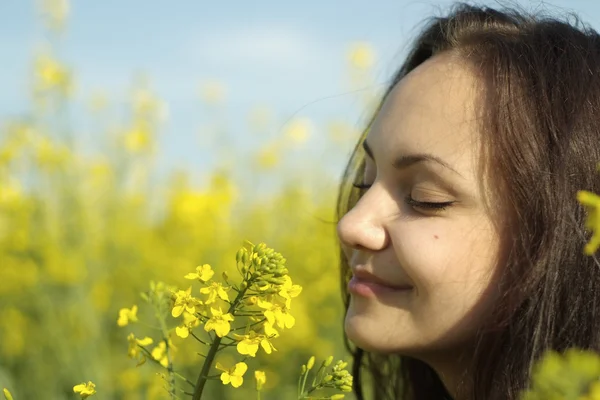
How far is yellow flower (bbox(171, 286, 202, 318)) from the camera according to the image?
3.34ft

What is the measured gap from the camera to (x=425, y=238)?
4.60 ft

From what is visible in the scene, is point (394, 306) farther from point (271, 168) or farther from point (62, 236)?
point (271, 168)

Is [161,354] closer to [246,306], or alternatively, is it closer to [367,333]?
[246,306]

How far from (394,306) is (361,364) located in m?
0.68

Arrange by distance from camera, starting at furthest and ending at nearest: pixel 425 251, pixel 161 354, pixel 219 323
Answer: pixel 425 251, pixel 161 354, pixel 219 323

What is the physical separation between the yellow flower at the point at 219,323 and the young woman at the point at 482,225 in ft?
1.63

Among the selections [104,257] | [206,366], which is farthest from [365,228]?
[104,257]

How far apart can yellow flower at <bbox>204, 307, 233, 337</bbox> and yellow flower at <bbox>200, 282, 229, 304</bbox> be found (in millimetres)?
21

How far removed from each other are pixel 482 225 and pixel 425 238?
101 millimetres

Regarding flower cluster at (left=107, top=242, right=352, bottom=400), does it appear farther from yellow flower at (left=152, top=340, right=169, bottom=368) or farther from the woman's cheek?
the woman's cheek

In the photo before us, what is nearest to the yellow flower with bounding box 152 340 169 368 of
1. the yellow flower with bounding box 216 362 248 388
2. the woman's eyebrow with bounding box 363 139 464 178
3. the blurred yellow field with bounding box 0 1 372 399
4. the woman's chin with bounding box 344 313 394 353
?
the yellow flower with bounding box 216 362 248 388

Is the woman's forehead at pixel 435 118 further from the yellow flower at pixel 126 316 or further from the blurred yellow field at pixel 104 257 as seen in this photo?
the blurred yellow field at pixel 104 257

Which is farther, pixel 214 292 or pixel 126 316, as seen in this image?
pixel 126 316

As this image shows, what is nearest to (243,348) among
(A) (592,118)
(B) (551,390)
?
(B) (551,390)
